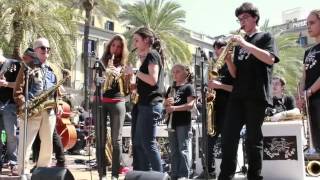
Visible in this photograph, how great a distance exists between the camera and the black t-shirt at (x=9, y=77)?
750cm

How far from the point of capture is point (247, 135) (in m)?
4.90

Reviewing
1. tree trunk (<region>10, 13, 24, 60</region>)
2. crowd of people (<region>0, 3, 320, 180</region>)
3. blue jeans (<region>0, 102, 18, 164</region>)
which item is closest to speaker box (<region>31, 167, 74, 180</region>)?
crowd of people (<region>0, 3, 320, 180</region>)

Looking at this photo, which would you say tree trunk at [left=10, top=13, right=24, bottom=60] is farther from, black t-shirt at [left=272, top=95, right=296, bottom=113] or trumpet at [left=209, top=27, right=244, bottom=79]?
A: trumpet at [left=209, top=27, right=244, bottom=79]

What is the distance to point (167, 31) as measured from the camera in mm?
31156

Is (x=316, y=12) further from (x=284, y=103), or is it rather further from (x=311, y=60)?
(x=284, y=103)

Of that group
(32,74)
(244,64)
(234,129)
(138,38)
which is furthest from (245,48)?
(32,74)

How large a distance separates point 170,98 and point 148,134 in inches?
66.1

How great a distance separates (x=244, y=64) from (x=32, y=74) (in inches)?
123

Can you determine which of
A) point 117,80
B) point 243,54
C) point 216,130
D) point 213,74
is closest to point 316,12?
point 243,54

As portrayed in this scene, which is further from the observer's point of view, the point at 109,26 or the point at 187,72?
the point at 109,26

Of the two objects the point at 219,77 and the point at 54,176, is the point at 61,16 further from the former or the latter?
the point at 54,176

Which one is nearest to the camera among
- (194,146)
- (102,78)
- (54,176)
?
(54,176)

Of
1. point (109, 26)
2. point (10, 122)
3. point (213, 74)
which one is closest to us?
point (213, 74)

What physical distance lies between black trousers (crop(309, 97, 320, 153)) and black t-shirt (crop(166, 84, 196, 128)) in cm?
239
